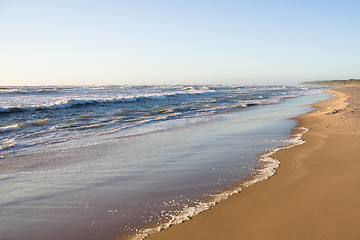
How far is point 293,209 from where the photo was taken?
4.18 m

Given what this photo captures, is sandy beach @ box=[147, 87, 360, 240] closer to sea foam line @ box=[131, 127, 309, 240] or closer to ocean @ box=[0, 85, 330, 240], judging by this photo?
sea foam line @ box=[131, 127, 309, 240]

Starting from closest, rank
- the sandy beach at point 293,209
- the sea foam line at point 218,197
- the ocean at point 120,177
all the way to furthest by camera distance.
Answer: the sandy beach at point 293,209
the sea foam line at point 218,197
the ocean at point 120,177

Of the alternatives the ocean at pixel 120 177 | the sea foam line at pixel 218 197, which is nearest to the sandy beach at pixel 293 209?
the sea foam line at pixel 218 197

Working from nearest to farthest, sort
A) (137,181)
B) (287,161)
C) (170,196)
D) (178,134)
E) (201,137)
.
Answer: (170,196), (137,181), (287,161), (201,137), (178,134)

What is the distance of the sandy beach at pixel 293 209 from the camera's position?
3584 mm

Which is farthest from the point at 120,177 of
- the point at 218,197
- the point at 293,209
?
the point at 293,209

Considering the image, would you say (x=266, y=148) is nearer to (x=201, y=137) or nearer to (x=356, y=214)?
(x=201, y=137)

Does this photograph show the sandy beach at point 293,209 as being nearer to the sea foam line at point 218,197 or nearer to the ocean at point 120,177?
the sea foam line at point 218,197

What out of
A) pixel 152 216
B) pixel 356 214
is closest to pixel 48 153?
pixel 152 216

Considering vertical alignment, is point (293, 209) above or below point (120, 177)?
above

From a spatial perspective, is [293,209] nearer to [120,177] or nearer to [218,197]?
[218,197]

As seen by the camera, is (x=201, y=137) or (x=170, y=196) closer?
(x=170, y=196)

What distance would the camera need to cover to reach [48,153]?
859cm

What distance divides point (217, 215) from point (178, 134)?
23.9ft
